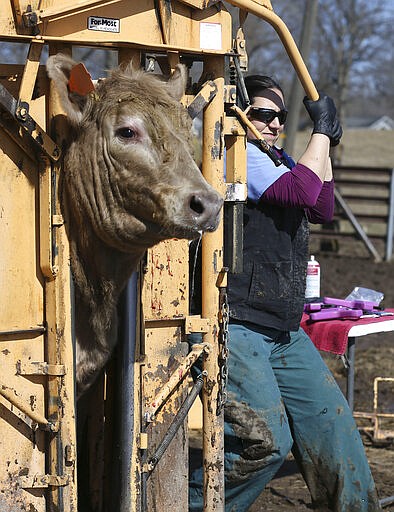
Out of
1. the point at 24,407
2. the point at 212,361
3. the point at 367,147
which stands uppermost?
the point at 367,147

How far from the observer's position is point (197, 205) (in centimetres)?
383

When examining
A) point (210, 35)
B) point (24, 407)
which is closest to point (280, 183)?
point (210, 35)

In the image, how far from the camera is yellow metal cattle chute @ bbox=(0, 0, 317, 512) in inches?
157

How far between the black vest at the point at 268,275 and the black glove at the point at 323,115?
418 millimetres

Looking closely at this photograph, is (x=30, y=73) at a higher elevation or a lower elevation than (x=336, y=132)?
higher

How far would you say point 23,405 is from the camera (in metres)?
4.03

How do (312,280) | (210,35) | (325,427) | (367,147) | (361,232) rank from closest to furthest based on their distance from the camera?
→ (210,35) < (325,427) < (312,280) < (361,232) < (367,147)

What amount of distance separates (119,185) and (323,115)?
1349mm

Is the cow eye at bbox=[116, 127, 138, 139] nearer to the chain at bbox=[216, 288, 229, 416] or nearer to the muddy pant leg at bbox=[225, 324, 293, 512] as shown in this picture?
the chain at bbox=[216, 288, 229, 416]

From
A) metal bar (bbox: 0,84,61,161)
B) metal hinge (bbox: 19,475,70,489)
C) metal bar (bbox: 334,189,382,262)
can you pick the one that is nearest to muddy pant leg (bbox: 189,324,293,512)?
metal hinge (bbox: 19,475,70,489)

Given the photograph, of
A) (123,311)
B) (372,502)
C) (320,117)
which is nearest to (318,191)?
(320,117)

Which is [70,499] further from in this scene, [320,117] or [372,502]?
[320,117]

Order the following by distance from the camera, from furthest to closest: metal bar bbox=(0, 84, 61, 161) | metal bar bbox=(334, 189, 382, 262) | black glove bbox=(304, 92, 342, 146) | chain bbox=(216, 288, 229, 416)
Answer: metal bar bbox=(334, 189, 382, 262) → black glove bbox=(304, 92, 342, 146) → chain bbox=(216, 288, 229, 416) → metal bar bbox=(0, 84, 61, 161)

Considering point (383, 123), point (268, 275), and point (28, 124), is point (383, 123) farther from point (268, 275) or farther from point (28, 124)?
point (28, 124)
